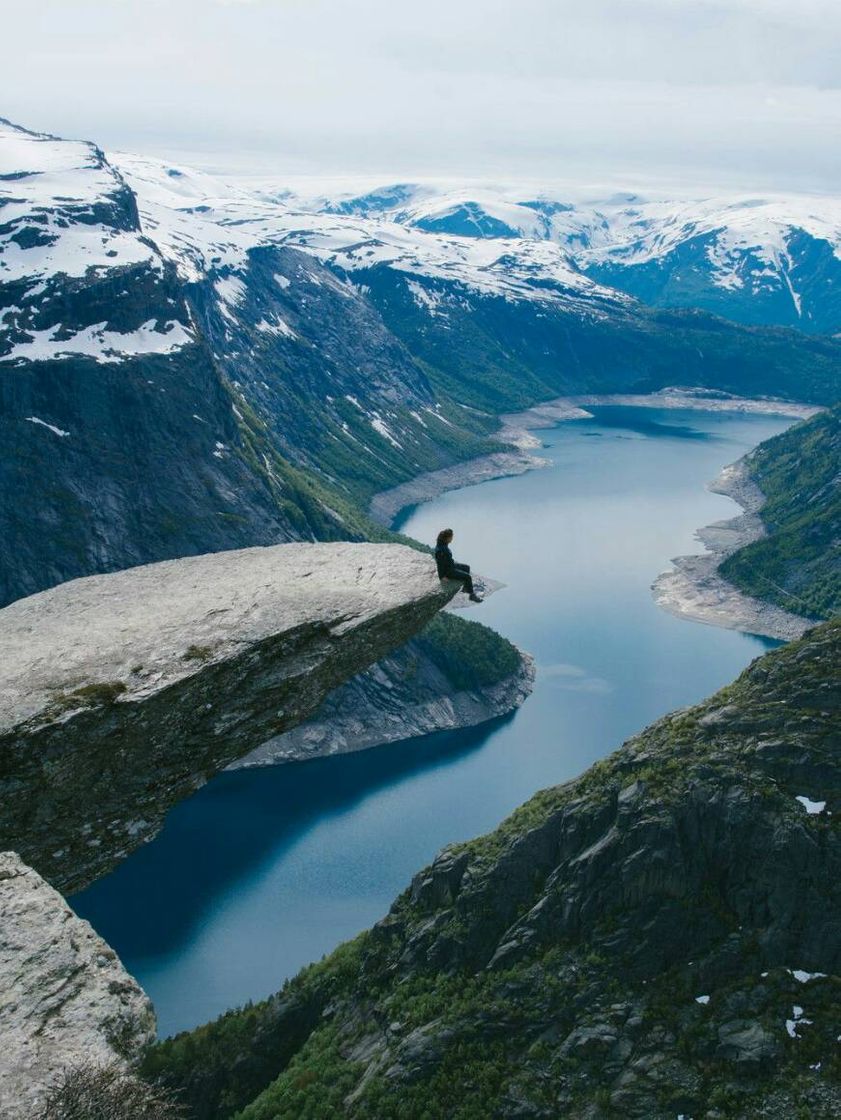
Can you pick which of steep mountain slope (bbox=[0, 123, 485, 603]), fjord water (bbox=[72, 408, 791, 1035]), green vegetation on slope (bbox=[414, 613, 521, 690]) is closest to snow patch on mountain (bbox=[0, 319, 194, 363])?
steep mountain slope (bbox=[0, 123, 485, 603])

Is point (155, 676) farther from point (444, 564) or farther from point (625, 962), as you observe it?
point (625, 962)

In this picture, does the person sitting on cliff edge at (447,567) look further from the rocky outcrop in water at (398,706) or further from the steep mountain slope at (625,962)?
the rocky outcrop in water at (398,706)

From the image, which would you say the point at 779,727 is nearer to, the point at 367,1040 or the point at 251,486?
the point at 367,1040

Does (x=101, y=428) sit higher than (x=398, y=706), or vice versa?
(x=101, y=428)

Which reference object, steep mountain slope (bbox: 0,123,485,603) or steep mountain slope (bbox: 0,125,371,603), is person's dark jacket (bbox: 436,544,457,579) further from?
steep mountain slope (bbox: 0,125,371,603)

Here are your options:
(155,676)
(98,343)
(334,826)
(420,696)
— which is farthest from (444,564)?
(98,343)

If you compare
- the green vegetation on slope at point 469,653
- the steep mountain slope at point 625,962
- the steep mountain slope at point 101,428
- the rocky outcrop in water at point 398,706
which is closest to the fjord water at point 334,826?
the rocky outcrop in water at point 398,706
